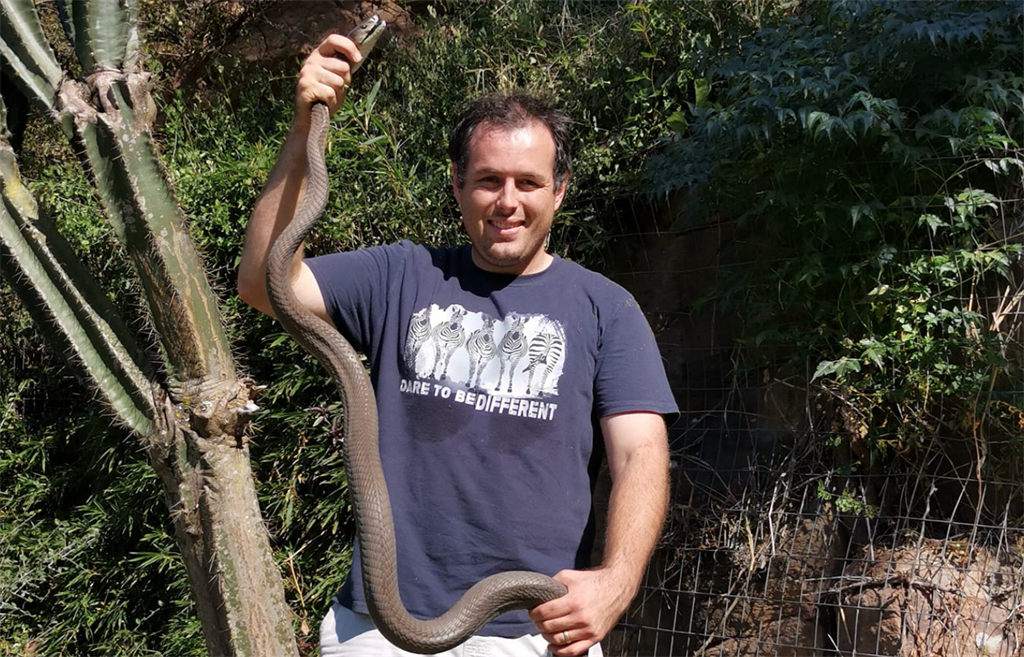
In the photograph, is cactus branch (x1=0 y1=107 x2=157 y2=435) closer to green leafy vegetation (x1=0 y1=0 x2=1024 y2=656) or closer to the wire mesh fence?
green leafy vegetation (x1=0 y1=0 x2=1024 y2=656)

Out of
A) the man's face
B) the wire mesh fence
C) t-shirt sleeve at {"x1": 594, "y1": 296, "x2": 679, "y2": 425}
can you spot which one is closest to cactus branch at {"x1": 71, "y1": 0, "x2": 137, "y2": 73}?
the man's face

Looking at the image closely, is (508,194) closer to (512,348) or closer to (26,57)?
(512,348)

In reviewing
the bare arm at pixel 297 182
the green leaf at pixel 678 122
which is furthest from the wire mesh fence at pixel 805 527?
the bare arm at pixel 297 182

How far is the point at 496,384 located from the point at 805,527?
193 cm

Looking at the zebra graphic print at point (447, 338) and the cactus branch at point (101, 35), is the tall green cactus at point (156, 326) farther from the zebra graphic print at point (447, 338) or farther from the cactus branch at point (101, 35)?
the zebra graphic print at point (447, 338)

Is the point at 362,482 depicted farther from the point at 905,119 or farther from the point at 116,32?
the point at 905,119

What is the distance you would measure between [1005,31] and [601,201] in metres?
1.77

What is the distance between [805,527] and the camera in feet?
12.8

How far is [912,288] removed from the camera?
364 cm

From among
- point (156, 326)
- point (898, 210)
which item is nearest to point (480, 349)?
point (156, 326)

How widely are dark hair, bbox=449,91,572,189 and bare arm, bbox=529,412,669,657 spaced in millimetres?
730

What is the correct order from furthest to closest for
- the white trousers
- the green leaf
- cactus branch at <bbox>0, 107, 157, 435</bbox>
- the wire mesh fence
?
the green leaf → cactus branch at <bbox>0, 107, 157, 435</bbox> → the wire mesh fence → the white trousers

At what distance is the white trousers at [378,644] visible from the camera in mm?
2361

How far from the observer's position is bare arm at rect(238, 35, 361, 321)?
96.0 inches
